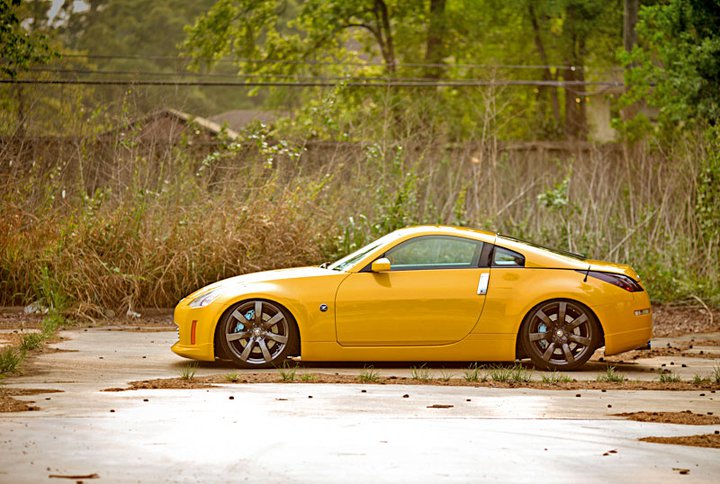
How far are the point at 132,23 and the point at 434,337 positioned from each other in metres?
57.4

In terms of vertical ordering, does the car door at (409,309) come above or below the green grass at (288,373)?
above

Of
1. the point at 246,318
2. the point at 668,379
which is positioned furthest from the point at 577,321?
the point at 246,318

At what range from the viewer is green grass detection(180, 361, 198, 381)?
10.9m

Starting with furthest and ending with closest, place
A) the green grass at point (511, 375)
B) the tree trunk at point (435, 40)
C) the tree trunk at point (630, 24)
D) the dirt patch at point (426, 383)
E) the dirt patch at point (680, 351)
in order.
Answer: the tree trunk at point (435, 40)
the tree trunk at point (630, 24)
the dirt patch at point (680, 351)
the green grass at point (511, 375)
the dirt patch at point (426, 383)

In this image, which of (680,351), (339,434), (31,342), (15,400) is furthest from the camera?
(680,351)

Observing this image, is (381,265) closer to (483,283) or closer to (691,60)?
(483,283)

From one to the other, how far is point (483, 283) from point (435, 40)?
30830 millimetres

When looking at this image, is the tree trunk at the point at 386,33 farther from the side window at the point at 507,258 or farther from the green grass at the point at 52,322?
the side window at the point at 507,258

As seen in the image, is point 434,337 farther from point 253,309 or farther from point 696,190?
point 696,190

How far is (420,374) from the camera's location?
11.5 m

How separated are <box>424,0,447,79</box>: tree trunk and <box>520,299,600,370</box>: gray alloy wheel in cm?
2932

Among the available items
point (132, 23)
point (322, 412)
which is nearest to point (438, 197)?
point (322, 412)

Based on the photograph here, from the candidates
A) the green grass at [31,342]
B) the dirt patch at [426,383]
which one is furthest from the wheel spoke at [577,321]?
the green grass at [31,342]

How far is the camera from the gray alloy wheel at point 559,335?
11875 millimetres
